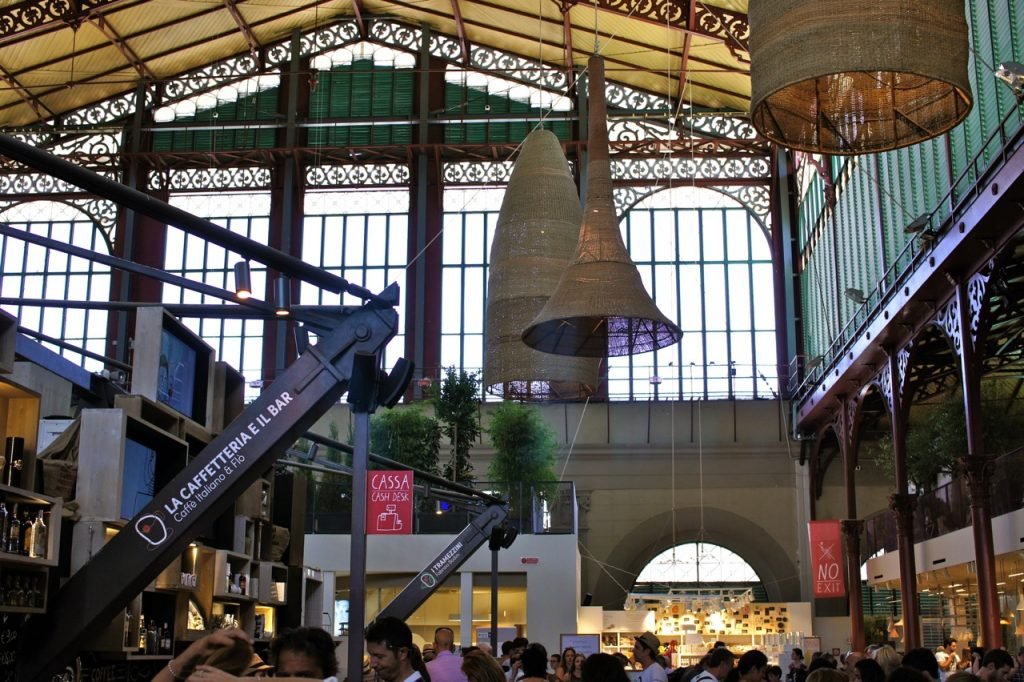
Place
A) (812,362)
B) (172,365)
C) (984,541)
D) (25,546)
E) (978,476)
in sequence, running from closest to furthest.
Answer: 1. (25,546)
2. (172,365)
3. (984,541)
4. (978,476)
5. (812,362)

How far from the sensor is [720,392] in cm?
2477

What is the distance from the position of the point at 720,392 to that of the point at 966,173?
1133 centimetres

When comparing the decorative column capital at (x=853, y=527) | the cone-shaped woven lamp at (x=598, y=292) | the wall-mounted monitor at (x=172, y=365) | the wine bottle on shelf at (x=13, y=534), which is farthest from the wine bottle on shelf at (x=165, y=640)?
the decorative column capital at (x=853, y=527)

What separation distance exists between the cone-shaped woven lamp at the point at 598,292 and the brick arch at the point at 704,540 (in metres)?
16.1

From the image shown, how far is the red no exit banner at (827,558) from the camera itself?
67.8ft

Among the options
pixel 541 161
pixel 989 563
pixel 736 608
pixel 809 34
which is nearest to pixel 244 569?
pixel 541 161

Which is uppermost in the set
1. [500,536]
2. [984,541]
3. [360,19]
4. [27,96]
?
[360,19]

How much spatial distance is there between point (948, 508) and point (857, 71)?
13413mm

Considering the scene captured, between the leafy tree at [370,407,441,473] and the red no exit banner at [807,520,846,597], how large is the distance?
22.1 feet

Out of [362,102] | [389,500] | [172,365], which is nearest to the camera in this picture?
[172,365]

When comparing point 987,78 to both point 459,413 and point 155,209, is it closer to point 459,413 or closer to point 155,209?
point 155,209

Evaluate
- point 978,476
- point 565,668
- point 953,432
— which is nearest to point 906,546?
point 953,432

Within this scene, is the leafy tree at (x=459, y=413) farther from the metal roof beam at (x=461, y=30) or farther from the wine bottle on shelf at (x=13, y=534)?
the wine bottle on shelf at (x=13, y=534)

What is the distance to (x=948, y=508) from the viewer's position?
17.0 meters
